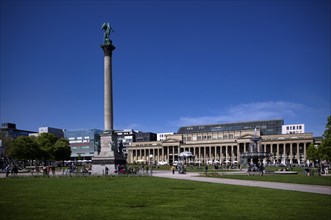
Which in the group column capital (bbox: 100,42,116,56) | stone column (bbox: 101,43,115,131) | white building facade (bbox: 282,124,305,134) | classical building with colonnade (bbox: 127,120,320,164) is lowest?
classical building with colonnade (bbox: 127,120,320,164)

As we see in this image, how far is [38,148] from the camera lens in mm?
109000

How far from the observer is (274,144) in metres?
170

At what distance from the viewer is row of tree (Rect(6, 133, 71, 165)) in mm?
101688

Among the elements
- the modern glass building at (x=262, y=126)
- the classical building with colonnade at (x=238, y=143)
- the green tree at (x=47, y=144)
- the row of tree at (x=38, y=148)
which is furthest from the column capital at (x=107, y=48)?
the modern glass building at (x=262, y=126)

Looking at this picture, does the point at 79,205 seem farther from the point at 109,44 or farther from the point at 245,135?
the point at 245,135

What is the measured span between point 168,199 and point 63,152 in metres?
111

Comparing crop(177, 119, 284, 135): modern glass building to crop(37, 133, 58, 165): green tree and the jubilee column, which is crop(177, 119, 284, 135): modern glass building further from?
the jubilee column

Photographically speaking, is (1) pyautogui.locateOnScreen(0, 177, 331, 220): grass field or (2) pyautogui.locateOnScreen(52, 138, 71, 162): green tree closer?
(1) pyautogui.locateOnScreen(0, 177, 331, 220): grass field

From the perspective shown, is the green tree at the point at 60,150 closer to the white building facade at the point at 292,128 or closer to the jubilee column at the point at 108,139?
the jubilee column at the point at 108,139

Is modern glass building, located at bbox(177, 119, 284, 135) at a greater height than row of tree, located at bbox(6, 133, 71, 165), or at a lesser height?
greater

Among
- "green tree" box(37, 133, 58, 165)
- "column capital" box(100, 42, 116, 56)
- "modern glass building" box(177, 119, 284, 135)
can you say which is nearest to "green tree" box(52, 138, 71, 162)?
"green tree" box(37, 133, 58, 165)

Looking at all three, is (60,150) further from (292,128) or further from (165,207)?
(292,128)

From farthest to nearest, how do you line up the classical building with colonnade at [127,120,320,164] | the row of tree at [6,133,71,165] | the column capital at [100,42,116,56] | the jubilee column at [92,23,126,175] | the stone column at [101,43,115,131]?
the classical building with colonnade at [127,120,320,164] → the row of tree at [6,133,71,165] → the column capital at [100,42,116,56] → the stone column at [101,43,115,131] → the jubilee column at [92,23,126,175]

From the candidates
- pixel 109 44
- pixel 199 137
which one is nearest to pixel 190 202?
pixel 109 44
